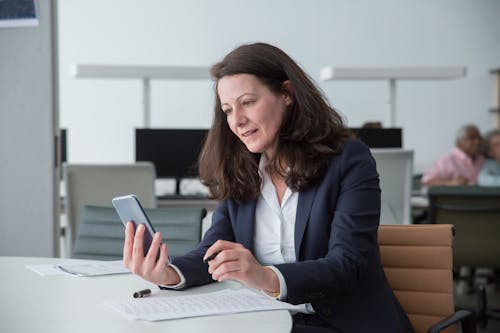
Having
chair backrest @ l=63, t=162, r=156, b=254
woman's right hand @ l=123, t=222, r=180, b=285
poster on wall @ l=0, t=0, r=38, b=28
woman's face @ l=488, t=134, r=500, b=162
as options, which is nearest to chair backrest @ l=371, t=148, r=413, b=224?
chair backrest @ l=63, t=162, r=156, b=254

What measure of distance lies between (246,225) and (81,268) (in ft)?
1.55

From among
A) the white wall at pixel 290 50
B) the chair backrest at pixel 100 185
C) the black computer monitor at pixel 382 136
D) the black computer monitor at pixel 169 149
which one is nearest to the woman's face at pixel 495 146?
the black computer monitor at pixel 382 136

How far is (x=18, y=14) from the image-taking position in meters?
2.69

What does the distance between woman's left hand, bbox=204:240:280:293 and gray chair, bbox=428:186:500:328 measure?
2.50m

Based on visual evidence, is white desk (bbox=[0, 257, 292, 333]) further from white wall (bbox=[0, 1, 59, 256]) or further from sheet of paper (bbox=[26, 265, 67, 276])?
white wall (bbox=[0, 1, 59, 256])

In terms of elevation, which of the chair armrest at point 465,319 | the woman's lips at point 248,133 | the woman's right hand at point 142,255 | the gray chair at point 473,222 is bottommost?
the gray chair at point 473,222

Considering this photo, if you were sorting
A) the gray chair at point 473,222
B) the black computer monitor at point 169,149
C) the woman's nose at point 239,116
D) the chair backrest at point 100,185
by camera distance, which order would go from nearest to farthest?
the woman's nose at point 239,116
the gray chair at point 473,222
the chair backrest at point 100,185
the black computer monitor at point 169,149

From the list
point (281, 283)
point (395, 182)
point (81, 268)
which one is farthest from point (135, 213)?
point (395, 182)

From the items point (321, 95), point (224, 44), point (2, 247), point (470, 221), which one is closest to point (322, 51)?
point (224, 44)

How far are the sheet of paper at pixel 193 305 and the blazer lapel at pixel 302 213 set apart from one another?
0.59 feet

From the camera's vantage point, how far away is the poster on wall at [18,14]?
2656mm

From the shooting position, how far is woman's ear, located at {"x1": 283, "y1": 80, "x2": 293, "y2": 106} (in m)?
1.64

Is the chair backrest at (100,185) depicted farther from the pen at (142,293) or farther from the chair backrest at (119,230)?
the pen at (142,293)

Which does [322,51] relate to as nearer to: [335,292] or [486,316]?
[486,316]
